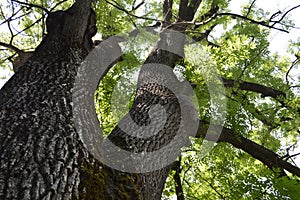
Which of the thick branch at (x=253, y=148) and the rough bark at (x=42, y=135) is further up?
the thick branch at (x=253, y=148)

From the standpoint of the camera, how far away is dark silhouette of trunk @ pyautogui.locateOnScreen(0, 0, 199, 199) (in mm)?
2090

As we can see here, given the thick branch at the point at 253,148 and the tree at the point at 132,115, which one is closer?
the tree at the point at 132,115

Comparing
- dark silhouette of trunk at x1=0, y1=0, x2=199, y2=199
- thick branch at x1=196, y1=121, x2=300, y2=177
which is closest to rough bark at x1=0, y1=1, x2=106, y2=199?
dark silhouette of trunk at x1=0, y1=0, x2=199, y2=199

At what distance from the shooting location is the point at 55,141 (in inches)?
95.7

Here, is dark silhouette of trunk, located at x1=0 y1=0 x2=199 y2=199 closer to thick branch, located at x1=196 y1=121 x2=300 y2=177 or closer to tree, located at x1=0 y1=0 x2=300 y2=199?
tree, located at x1=0 y1=0 x2=300 y2=199

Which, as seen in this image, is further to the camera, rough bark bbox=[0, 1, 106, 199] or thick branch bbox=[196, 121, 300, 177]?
thick branch bbox=[196, 121, 300, 177]

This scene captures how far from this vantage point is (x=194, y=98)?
16.8 ft

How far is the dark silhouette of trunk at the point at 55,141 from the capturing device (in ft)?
6.86

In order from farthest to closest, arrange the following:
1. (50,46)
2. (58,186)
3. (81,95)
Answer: (50,46)
(81,95)
(58,186)

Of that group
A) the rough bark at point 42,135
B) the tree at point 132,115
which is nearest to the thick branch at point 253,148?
the tree at point 132,115

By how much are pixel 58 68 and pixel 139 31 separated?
150 inches

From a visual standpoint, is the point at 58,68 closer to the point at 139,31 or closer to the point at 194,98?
the point at 194,98

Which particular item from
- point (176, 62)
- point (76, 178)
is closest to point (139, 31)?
point (176, 62)

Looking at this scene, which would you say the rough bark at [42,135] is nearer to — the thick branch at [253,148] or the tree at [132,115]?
the tree at [132,115]
